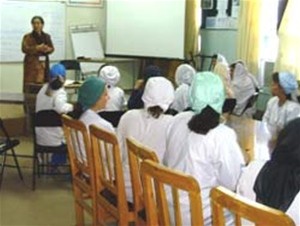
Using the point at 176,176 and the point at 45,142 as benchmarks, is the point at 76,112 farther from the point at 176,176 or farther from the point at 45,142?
the point at 176,176

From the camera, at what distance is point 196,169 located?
2.33 m

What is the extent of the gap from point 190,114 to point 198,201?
88 cm

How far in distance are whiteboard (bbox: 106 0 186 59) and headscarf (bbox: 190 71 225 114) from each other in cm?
533

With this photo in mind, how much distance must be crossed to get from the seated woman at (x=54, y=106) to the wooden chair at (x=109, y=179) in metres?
1.60

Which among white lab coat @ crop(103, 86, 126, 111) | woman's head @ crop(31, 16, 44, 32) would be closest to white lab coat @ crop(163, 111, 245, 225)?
white lab coat @ crop(103, 86, 126, 111)

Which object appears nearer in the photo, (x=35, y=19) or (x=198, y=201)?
(x=198, y=201)

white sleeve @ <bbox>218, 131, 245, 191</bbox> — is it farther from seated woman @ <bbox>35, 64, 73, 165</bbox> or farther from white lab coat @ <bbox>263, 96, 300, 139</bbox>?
seated woman @ <bbox>35, 64, 73, 165</bbox>

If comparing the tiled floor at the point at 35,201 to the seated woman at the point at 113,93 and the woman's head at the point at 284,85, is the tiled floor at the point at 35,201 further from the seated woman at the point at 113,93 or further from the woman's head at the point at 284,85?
the woman's head at the point at 284,85

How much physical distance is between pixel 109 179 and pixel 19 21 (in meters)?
5.28

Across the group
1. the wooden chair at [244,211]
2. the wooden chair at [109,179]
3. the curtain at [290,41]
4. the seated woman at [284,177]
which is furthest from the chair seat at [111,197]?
the curtain at [290,41]

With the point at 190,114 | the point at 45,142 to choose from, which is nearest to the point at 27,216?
the point at 45,142

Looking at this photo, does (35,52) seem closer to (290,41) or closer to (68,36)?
(68,36)

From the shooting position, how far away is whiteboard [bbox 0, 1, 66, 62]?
7.42 metres

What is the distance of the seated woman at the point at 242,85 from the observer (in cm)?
630
